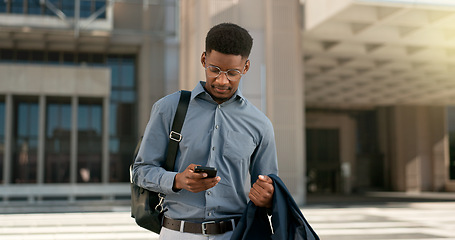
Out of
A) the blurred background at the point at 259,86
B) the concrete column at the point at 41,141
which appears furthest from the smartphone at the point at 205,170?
the concrete column at the point at 41,141

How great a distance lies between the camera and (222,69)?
2107 mm

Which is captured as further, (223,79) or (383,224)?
(383,224)

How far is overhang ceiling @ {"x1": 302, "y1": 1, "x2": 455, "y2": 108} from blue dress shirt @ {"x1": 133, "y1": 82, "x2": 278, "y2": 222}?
1309 centimetres

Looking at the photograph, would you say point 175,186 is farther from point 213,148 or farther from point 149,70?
point 149,70

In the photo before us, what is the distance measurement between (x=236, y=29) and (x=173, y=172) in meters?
0.66

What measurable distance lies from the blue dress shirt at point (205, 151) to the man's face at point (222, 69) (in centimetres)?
5

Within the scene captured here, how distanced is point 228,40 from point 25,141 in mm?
25807

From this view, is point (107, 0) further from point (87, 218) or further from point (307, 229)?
point (307, 229)

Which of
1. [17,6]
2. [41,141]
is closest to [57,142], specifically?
A: [41,141]

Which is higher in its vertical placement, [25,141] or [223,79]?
[223,79]

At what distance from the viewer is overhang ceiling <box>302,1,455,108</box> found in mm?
15469

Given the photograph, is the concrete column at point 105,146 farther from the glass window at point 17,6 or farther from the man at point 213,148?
the man at point 213,148

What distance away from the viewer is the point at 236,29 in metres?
2.11

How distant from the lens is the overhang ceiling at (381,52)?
15469 millimetres
